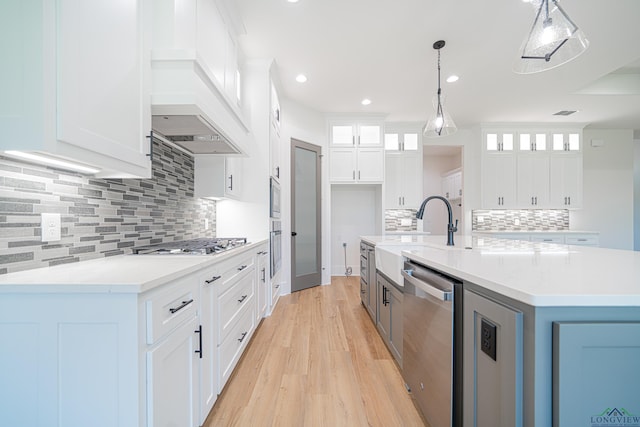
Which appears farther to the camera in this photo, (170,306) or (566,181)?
(566,181)

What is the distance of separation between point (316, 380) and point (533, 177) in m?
5.57

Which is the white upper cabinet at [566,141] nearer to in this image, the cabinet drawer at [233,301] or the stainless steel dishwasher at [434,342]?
the stainless steel dishwasher at [434,342]

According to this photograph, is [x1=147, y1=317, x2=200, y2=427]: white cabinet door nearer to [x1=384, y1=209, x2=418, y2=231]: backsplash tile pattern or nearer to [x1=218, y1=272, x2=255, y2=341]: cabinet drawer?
[x1=218, y1=272, x2=255, y2=341]: cabinet drawer

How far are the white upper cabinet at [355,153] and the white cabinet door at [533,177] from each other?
9.10 ft

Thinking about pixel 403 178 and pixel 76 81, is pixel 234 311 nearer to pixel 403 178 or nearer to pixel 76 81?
pixel 76 81

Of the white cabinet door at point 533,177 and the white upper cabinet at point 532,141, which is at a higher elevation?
the white upper cabinet at point 532,141

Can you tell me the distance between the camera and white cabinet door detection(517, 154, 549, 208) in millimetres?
5113

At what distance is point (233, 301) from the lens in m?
1.81

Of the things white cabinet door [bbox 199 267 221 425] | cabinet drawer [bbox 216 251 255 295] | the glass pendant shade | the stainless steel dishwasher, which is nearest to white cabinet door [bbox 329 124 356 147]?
the glass pendant shade

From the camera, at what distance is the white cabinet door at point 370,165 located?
4715 millimetres

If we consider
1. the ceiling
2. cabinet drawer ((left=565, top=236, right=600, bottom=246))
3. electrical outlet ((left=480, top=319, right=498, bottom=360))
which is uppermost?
the ceiling

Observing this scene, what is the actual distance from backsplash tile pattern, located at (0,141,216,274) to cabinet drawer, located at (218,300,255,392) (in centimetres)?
82

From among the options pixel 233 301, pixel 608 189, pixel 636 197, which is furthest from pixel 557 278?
pixel 636 197

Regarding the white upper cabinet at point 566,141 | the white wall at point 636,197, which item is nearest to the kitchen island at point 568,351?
the white upper cabinet at point 566,141
